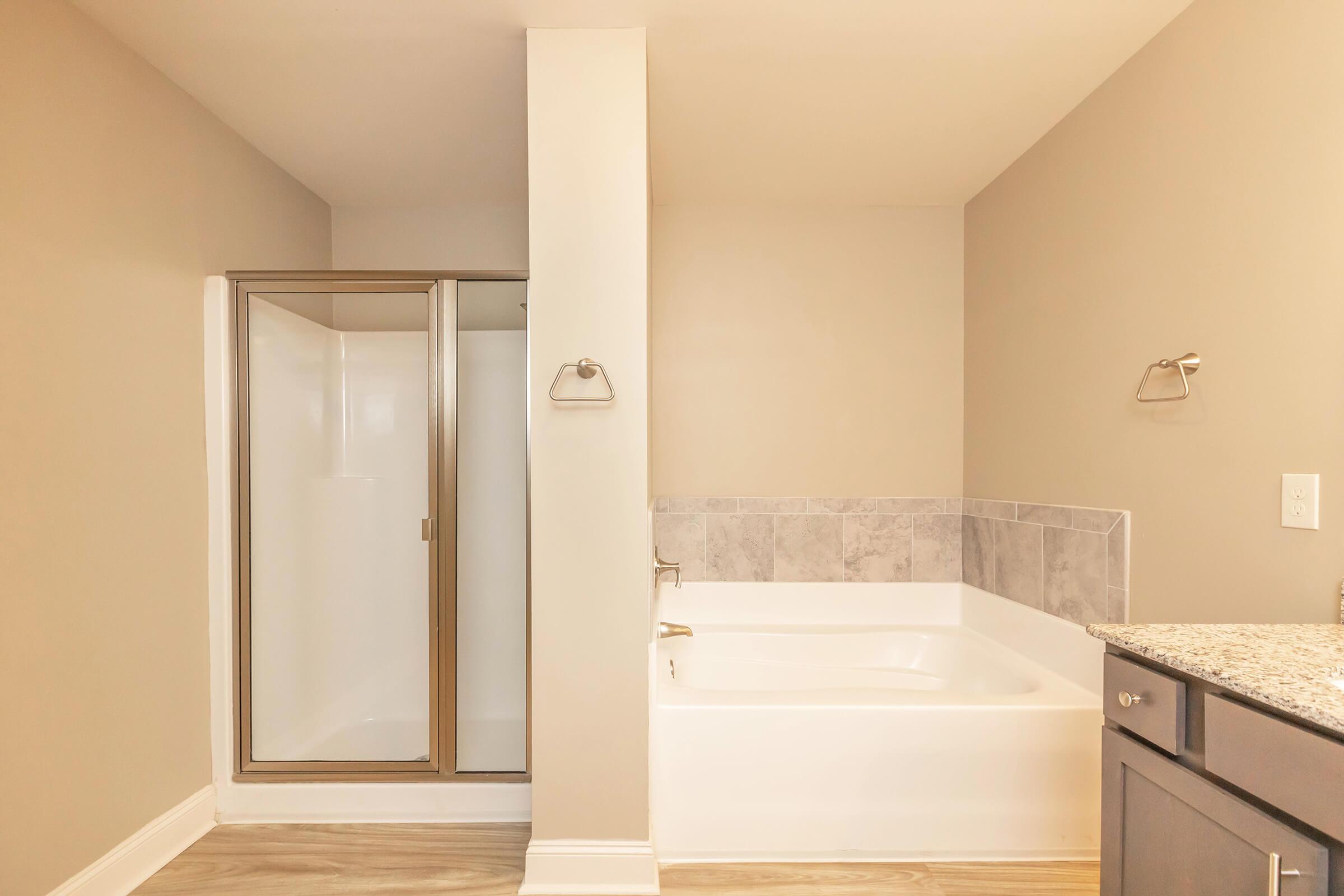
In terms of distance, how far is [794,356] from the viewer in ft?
11.2

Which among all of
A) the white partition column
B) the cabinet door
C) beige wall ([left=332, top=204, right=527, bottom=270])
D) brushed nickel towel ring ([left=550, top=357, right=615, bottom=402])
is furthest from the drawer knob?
beige wall ([left=332, top=204, right=527, bottom=270])

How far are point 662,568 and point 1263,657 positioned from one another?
212 centimetres

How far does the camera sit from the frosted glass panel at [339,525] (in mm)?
2578

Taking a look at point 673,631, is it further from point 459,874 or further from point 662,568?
point 459,874

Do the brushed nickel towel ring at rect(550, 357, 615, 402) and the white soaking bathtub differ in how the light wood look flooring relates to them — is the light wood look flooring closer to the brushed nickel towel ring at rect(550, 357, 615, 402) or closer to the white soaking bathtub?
the white soaking bathtub

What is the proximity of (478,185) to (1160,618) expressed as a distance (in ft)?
9.96

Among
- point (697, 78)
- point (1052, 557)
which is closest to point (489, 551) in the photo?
point (697, 78)

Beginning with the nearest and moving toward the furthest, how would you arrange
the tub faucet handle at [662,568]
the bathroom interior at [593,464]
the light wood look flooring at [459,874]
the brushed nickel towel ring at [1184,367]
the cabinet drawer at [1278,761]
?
1. the cabinet drawer at [1278,761]
2. the bathroom interior at [593,464]
3. the brushed nickel towel ring at [1184,367]
4. the light wood look flooring at [459,874]
5. the tub faucet handle at [662,568]

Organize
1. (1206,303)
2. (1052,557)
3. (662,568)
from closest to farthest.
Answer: (1206,303)
(1052,557)
(662,568)

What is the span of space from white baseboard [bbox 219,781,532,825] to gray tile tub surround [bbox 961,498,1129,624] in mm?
1972

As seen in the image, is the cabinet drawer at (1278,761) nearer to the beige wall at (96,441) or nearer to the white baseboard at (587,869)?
the white baseboard at (587,869)

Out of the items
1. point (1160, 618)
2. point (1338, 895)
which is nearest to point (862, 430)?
point (1160, 618)

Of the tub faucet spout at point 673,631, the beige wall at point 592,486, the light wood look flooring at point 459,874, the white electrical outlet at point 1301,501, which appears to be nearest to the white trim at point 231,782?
A: the light wood look flooring at point 459,874

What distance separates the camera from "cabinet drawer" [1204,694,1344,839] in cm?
93
